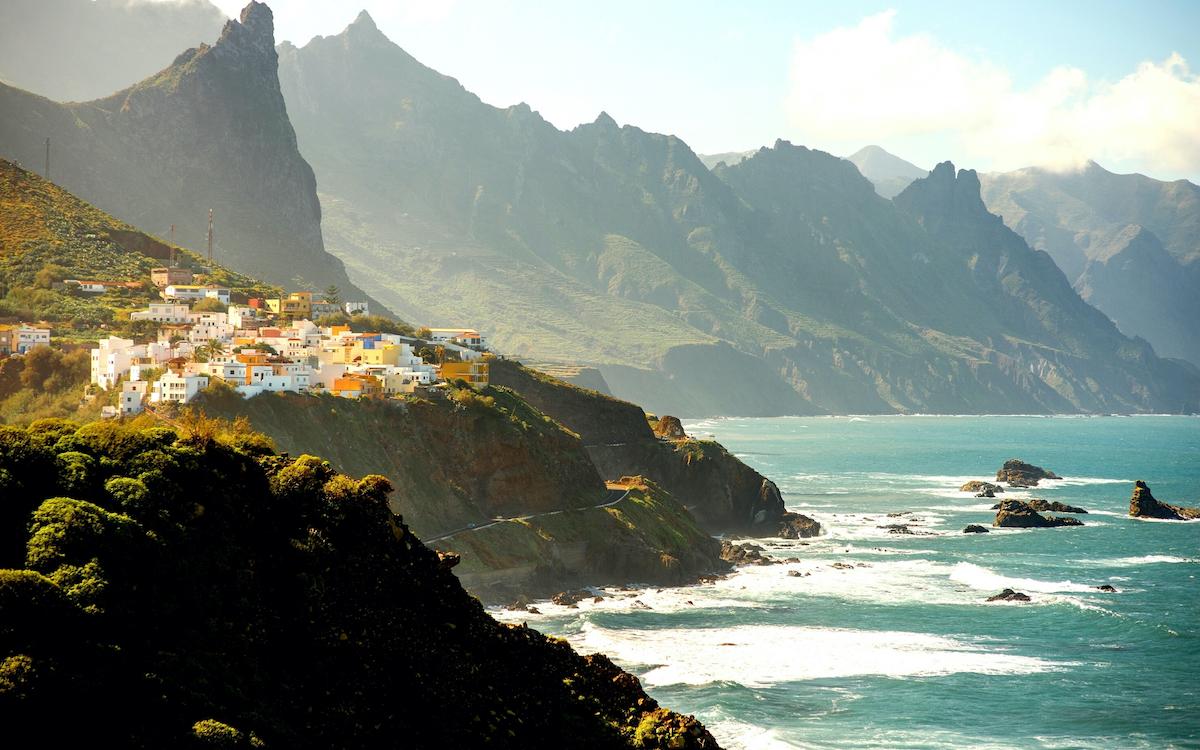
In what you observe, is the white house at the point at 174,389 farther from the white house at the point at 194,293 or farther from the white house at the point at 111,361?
the white house at the point at 194,293

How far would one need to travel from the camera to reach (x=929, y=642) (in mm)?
68188

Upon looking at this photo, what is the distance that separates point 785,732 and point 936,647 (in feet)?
65.3

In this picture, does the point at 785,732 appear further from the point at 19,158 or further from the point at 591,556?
the point at 19,158

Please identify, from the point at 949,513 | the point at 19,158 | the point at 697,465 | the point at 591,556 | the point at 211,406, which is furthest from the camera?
the point at 19,158

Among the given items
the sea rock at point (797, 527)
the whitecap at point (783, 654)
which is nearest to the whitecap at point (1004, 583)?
the whitecap at point (783, 654)

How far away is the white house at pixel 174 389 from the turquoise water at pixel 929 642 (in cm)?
2464

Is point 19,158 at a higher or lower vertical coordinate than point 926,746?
higher

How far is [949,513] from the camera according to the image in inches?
5246

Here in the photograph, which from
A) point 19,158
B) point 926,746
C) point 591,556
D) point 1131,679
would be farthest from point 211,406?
point 19,158

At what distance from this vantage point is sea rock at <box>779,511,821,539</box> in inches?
4440

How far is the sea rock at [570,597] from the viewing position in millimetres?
76500

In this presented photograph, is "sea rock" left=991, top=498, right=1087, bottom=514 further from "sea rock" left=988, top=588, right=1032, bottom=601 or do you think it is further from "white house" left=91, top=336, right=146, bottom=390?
"white house" left=91, top=336, right=146, bottom=390

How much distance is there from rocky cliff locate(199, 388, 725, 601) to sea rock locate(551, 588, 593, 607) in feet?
4.95

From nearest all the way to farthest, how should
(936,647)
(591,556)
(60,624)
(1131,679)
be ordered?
(60,624), (1131,679), (936,647), (591,556)
